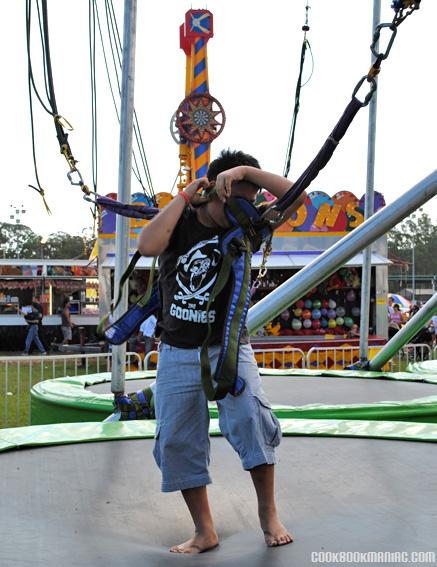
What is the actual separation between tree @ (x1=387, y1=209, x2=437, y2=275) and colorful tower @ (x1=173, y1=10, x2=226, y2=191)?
4063cm

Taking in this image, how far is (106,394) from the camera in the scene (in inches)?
131

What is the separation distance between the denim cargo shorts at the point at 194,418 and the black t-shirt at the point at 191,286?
0.03 metres

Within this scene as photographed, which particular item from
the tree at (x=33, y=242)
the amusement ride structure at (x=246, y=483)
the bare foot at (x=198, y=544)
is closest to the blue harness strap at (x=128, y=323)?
the amusement ride structure at (x=246, y=483)

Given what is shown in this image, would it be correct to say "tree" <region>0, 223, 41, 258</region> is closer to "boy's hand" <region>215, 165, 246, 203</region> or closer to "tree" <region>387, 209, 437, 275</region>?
"tree" <region>387, 209, 437, 275</region>

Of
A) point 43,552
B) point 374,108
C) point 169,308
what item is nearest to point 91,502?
point 43,552

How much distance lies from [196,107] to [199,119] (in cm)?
15

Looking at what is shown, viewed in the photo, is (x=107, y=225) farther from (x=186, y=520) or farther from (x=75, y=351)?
(x=186, y=520)

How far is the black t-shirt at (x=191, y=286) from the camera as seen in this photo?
143cm

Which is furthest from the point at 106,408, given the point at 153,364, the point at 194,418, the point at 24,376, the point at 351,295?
the point at 351,295

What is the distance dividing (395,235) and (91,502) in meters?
51.4

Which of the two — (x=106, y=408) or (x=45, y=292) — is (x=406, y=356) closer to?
(x=106, y=408)

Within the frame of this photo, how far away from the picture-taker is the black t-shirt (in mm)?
1428

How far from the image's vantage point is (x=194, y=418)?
1.43m

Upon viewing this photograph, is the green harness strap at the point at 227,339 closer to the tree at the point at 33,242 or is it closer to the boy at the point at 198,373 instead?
the boy at the point at 198,373
